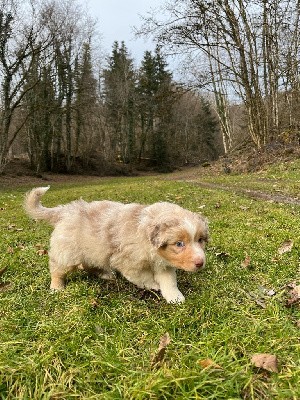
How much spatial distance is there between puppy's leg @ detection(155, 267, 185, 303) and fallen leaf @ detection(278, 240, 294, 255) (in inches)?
76.8

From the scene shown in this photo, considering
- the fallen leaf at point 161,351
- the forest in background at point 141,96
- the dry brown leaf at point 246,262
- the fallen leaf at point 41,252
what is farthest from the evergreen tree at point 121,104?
the fallen leaf at point 161,351

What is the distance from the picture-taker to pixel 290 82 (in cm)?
2834

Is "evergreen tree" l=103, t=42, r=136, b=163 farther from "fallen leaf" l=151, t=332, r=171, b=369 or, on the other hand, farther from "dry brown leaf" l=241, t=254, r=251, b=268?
"fallen leaf" l=151, t=332, r=171, b=369

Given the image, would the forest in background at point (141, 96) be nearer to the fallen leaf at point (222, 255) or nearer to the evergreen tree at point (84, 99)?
the evergreen tree at point (84, 99)

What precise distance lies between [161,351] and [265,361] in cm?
77

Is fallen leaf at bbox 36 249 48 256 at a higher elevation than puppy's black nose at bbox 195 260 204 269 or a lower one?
lower

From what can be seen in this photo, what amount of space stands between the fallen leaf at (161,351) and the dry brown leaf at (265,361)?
2.20 feet

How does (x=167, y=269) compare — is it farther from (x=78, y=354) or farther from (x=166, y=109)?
(x=166, y=109)

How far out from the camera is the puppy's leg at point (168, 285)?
396 cm

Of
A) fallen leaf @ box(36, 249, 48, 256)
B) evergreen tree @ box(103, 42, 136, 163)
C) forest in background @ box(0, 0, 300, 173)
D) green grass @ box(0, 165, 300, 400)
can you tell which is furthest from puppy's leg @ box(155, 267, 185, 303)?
evergreen tree @ box(103, 42, 136, 163)

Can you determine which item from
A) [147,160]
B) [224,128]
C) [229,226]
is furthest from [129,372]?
[147,160]

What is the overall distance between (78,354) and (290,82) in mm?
29617

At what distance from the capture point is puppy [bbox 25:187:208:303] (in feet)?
12.7

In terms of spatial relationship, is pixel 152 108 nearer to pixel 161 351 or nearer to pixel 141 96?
pixel 141 96
